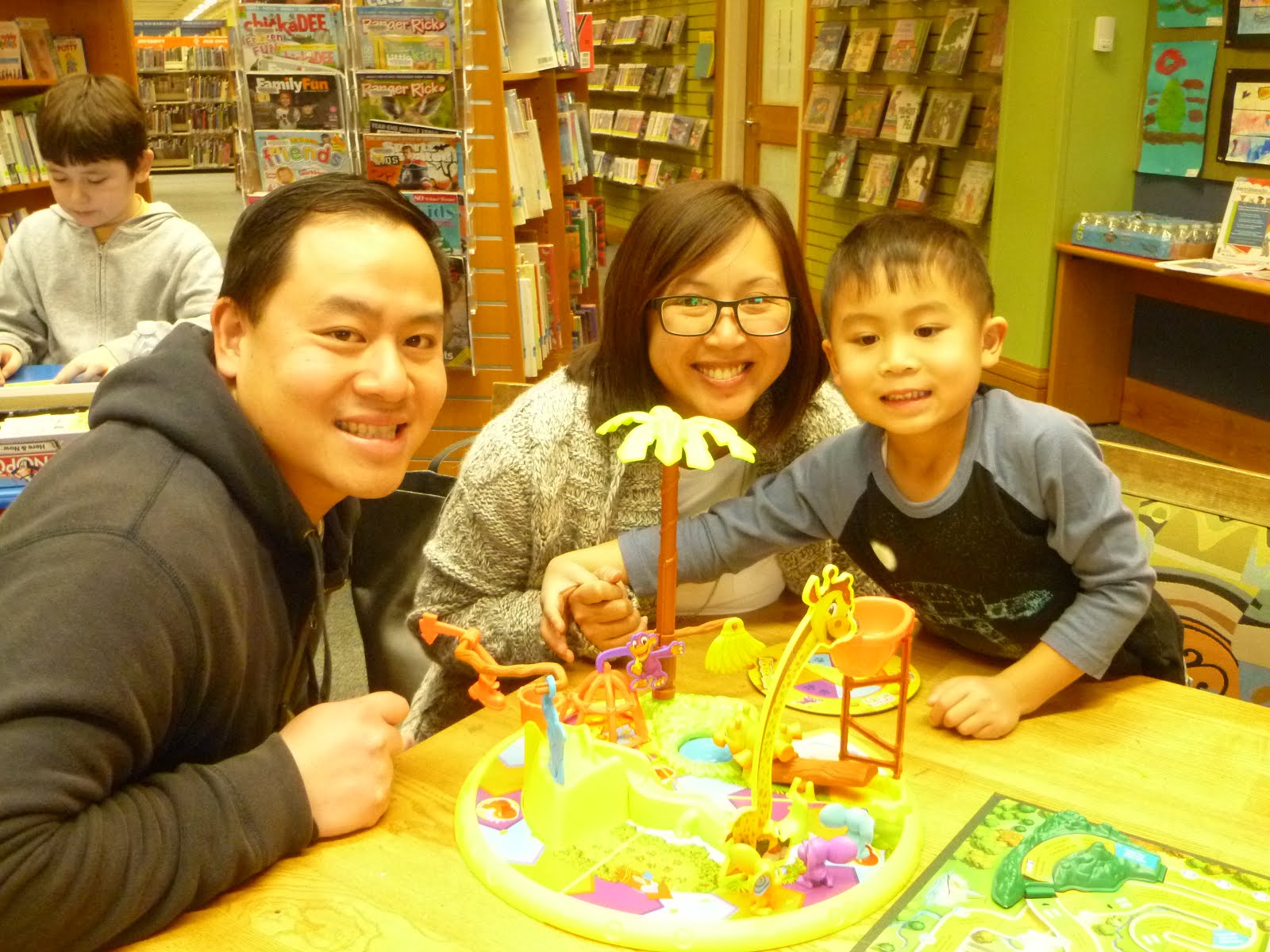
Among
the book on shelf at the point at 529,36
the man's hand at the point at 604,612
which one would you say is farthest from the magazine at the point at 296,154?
the man's hand at the point at 604,612

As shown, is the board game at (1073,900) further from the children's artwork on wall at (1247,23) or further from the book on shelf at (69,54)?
the book on shelf at (69,54)

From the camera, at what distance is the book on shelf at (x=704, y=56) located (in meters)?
8.16

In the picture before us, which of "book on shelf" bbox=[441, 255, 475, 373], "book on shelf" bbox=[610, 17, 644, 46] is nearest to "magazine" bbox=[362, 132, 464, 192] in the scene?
"book on shelf" bbox=[441, 255, 475, 373]

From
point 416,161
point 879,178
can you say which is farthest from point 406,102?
point 879,178

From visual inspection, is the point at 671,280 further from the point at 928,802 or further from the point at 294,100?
the point at 294,100

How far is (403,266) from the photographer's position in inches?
41.1

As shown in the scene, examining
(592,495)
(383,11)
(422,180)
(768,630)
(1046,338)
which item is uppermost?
(383,11)

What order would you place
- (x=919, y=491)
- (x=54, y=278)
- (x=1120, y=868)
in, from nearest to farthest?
1. (x=1120, y=868)
2. (x=919, y=491)
3. (x=54, y=278)

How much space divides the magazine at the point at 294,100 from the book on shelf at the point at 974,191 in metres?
3.17

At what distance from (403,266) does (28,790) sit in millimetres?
529

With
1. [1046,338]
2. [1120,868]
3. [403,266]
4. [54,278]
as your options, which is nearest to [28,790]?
[403,266]

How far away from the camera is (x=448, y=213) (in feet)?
11.4

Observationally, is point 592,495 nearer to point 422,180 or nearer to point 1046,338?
point 422,180

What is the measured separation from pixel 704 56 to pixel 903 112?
2.72m
